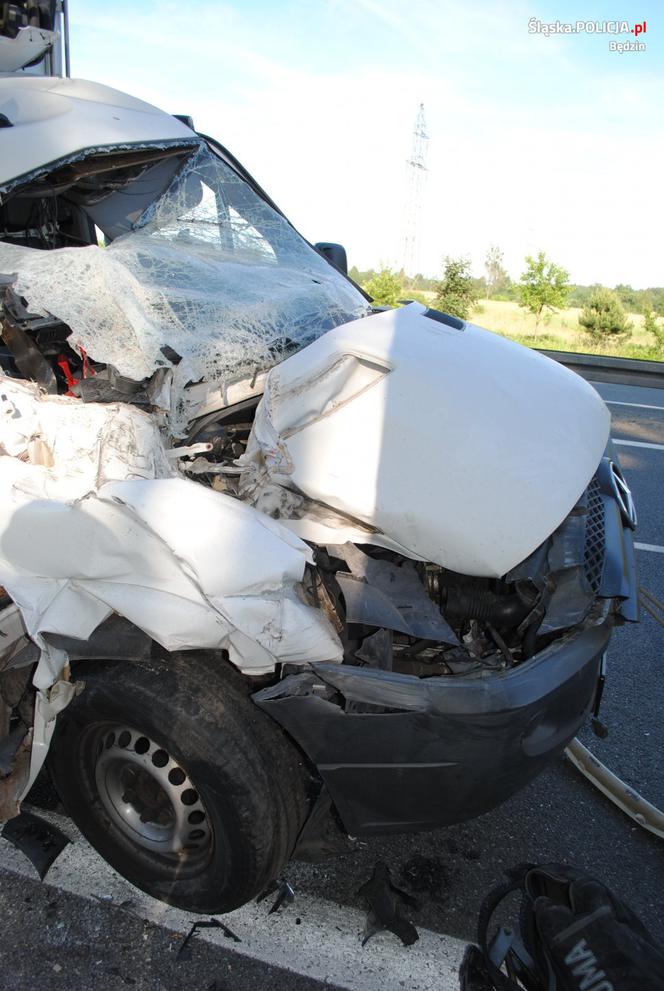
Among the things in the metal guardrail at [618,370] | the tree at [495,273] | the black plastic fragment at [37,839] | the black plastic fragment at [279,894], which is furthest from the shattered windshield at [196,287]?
the tree at [495,273]

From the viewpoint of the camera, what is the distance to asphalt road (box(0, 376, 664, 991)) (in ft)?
6.58

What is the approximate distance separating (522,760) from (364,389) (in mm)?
1189

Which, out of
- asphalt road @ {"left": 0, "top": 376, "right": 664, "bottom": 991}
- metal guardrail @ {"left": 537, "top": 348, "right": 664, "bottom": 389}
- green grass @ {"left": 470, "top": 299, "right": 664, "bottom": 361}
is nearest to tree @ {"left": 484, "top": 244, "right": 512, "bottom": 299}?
green grass @ {"left": 470, "top": 299, "right": 664, "bottom": 361}

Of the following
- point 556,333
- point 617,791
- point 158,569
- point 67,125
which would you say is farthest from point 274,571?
point 556,333

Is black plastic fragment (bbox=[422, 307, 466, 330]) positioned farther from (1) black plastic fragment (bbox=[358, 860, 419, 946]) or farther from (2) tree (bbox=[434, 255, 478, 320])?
(2) tree (bbox=[434, 255, 478, 320])

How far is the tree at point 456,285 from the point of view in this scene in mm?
27109

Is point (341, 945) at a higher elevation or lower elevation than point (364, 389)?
lower

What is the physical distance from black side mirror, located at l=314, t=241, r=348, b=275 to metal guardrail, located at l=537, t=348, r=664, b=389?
23.6 feet

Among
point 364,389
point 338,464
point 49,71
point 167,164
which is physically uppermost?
point 49,71

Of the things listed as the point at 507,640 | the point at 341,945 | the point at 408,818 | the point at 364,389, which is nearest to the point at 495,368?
the point at 364,389

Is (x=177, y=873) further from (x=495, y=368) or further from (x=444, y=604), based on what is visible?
(x=495, y=368)

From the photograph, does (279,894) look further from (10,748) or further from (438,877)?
(10,748)

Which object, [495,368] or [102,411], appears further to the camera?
[495,368]

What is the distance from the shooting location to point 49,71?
477 cm
